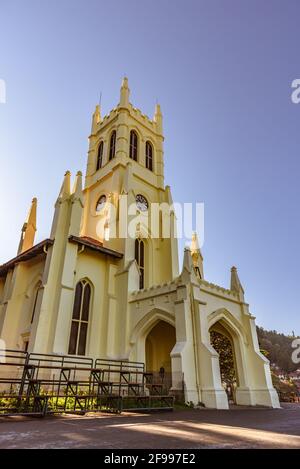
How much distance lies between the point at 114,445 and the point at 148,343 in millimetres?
16887

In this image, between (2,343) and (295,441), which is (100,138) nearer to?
(2,343)

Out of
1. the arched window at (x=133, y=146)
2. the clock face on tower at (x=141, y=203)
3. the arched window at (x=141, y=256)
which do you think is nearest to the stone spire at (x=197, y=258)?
the arched window at (x=141, y=256)

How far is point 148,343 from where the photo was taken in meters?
20.2

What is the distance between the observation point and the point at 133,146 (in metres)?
28.7

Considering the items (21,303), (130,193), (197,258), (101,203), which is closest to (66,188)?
(130,193)

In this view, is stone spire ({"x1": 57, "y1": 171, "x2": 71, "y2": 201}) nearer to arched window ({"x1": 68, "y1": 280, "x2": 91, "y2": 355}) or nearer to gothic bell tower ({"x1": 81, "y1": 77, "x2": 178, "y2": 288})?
gothic bell tower ({"x1": 81, "y1": 77, "x2": 178, "y2": 288})

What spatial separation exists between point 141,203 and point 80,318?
37.3 feet

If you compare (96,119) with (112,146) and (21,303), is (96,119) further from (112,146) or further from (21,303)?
(21,303)

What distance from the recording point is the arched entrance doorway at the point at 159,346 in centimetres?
1952

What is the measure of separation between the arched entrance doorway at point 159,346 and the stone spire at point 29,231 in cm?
1152

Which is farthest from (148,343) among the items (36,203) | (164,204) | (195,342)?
(36,203)

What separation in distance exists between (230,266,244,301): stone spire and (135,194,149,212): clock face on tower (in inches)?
358

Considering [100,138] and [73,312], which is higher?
[100,138]

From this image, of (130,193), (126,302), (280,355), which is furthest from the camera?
(280,355)
